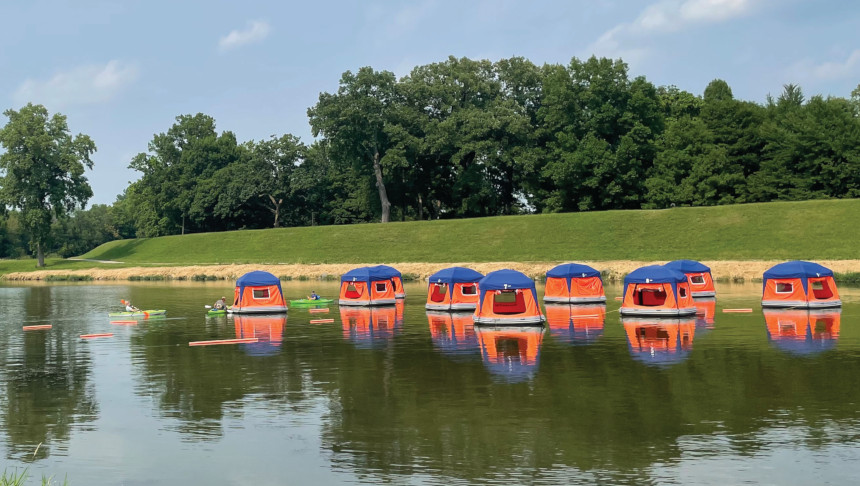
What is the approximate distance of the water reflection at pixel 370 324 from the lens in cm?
4519

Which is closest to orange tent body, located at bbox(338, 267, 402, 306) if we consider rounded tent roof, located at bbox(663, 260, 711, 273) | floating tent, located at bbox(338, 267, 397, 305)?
floating tent, located at bbox(338, 267, 397, 305)

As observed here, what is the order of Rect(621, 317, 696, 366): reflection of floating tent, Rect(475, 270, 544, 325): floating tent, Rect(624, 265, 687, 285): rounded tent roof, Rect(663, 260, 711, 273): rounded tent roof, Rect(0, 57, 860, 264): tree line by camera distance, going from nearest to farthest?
1. Rect(621, 317, 696, 366): reflection of floating tent
2. Rect(475, 270, 544, 325): floating tent
3. Rect(624, 265, 687, 285): rounded tent roof
4. Rect(663, 260, 711, 273): rounded tent roof
5. Rect(0, 57, 860, 264): tree line

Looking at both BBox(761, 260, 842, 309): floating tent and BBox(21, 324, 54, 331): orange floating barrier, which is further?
BBox(761, 260, 842, 309): floating tent

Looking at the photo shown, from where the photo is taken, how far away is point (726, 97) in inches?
4892

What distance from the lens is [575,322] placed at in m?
51.7

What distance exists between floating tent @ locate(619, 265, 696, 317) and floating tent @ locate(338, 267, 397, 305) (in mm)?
19535

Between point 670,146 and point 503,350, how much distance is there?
9328cm

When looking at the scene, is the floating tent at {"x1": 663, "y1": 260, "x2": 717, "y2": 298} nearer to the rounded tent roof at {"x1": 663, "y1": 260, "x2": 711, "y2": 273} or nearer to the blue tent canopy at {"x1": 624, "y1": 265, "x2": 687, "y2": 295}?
the rounded tent roof at {"x1": 663, "y1": 260, "x2": 711, "y2": 273}

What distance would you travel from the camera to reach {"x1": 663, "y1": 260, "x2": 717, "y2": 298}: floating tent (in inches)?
2502

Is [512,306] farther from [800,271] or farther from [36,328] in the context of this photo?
[36,328]

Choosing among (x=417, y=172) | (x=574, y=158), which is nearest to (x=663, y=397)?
(x=574, y=158)

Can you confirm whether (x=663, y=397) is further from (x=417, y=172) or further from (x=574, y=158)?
(x=417, y=172)

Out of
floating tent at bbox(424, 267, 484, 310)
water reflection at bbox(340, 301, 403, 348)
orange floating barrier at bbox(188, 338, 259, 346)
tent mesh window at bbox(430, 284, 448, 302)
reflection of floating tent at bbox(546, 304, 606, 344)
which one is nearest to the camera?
orange floating barrier at bbox(188, 338, 259, 346)

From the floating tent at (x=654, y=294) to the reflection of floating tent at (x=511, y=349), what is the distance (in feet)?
26.8
